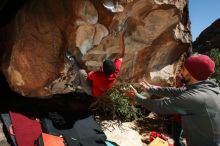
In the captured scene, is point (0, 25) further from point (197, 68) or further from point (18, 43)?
point (197, 68)

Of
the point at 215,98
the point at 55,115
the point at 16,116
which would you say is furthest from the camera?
the point at 55,115

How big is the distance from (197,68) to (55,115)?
2.96m

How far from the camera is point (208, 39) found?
18.5 m

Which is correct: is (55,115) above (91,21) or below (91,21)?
below

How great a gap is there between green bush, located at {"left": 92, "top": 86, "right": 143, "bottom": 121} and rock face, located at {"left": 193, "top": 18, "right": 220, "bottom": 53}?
10.4m

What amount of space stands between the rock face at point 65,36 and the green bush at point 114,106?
62cm

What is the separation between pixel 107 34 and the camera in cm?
648

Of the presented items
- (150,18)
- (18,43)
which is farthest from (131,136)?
(18,43)

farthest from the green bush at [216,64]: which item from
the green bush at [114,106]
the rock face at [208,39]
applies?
the rock face at [208,39]

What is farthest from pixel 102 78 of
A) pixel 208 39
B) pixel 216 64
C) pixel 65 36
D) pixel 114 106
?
pixel 208 39

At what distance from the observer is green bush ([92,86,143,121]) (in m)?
7.22

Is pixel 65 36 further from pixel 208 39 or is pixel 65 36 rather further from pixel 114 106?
pixel 208 39

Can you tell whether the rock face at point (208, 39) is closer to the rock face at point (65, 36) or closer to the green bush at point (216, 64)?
the green bush at point (216, 64)

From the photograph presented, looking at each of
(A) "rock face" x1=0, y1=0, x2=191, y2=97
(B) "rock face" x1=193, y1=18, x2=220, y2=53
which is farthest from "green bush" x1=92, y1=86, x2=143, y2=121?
(B) "rock face" x1=193, y1=18, x2=220, y2=53
